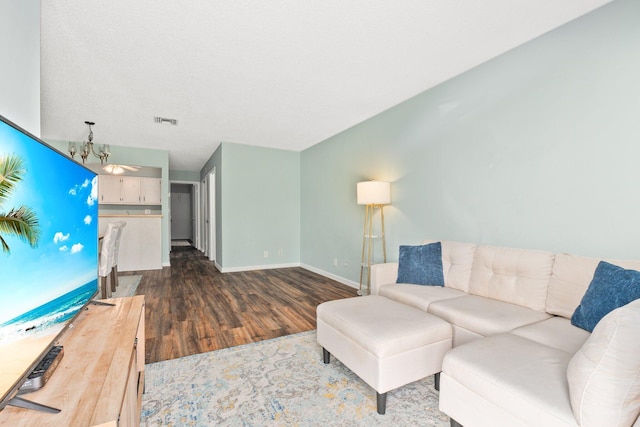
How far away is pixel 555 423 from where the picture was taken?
101 cm

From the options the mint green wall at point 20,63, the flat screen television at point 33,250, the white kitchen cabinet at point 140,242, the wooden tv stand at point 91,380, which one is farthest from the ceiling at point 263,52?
the white kitchen cabinet at point 140,242

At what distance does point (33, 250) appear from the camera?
31.8 inches

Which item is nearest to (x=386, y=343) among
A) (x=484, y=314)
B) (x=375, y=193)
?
(x=484, y=314)

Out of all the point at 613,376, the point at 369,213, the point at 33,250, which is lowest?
the point at 613,376

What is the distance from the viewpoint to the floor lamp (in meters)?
3.47

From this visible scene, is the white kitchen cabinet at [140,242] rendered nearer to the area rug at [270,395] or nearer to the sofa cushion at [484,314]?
the area rug at [270,395]

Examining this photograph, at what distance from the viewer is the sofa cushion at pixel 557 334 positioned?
1.47m

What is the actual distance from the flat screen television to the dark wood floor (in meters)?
1.48

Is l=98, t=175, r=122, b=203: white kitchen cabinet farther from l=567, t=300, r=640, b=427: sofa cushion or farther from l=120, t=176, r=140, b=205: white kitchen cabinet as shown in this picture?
l=567, t=300, r=640, b=427: sofa cushion

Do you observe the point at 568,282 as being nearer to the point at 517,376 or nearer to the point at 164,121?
the point at 517,376

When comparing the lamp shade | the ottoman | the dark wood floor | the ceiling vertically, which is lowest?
the dark wood floor

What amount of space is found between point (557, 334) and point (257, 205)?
4813 millimetres

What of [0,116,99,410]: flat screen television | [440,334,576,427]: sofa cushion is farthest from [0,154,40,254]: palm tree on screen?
[440,334,576,427]: sofa cushion

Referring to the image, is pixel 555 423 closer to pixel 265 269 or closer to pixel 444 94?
pixel 444 94
